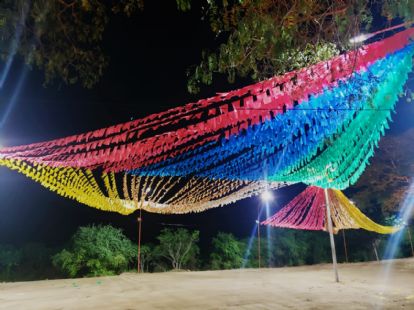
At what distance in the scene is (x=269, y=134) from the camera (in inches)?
241

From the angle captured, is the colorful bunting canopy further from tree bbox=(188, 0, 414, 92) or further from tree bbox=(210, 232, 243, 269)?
tree bbox=(210, 232, 243, 269)

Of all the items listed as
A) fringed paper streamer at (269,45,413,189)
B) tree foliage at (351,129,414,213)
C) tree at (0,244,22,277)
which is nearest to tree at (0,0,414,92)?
fringed paper streamer at (269,45,413,189)

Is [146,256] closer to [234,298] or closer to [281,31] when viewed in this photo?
[234,298]

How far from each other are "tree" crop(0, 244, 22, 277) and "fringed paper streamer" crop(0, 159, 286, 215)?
5605 mm

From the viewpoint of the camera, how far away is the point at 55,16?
320 cm

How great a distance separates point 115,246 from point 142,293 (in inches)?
318

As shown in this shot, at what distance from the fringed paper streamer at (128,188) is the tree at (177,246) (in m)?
4.03

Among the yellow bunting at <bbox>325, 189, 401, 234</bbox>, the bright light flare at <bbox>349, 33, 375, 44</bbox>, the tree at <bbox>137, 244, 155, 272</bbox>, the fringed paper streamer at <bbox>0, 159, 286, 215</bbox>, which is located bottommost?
the tree at <bbox>137, 244, 155, 272</bbox>

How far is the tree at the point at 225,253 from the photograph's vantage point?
18156 mm

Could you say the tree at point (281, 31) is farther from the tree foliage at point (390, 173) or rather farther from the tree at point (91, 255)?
the tree at point (91, 255)

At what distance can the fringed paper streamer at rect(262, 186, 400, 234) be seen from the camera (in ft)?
39.1

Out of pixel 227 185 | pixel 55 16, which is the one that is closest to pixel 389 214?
pixel 227 185

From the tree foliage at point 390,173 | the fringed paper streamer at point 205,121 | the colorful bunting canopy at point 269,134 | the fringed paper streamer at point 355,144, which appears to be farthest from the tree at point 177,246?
the fringed paper streamer at point 205,121

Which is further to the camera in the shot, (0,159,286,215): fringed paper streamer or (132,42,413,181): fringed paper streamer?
(0,159,286,215): fringed paper streamer
